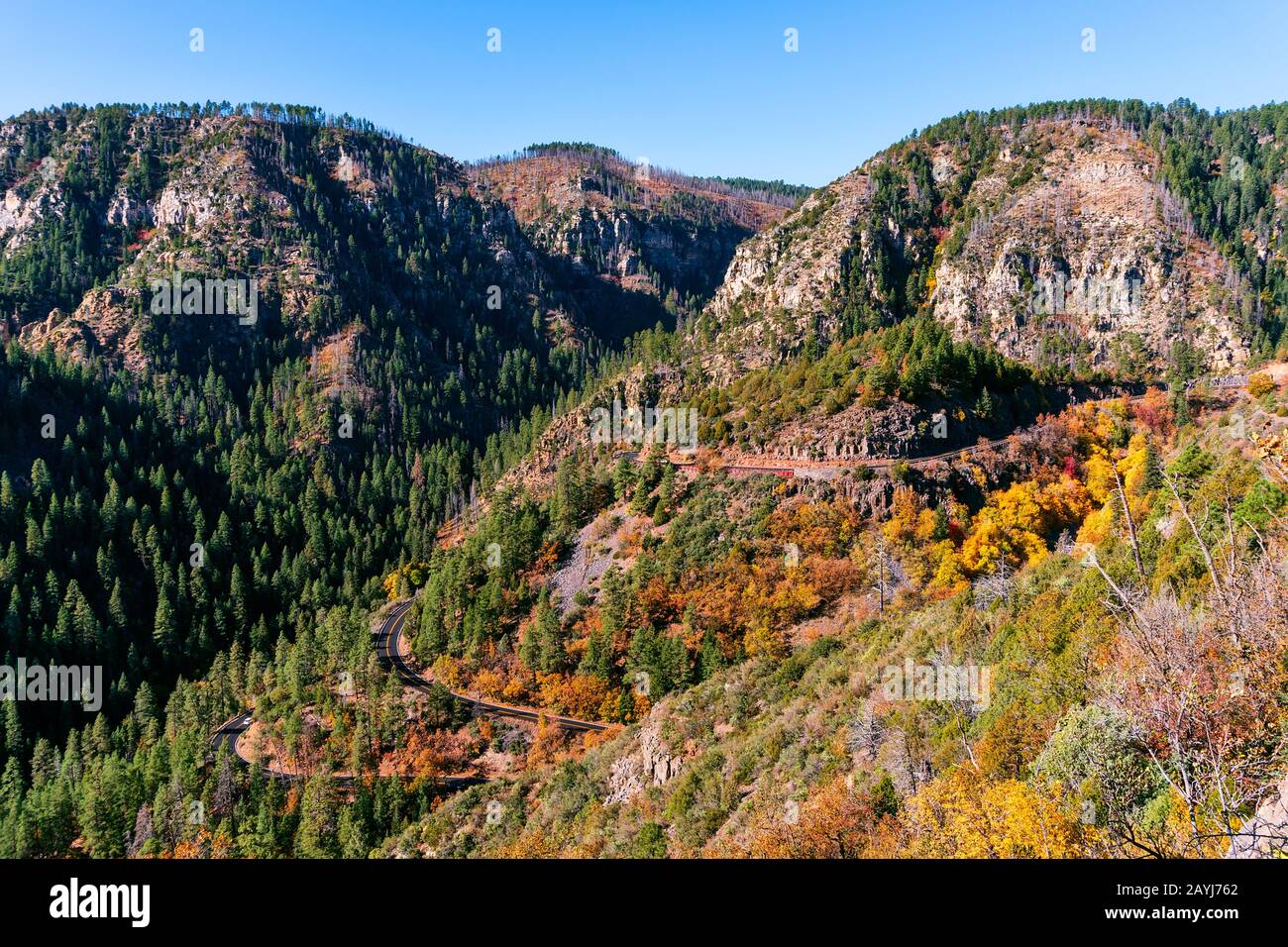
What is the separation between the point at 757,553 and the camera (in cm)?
6962

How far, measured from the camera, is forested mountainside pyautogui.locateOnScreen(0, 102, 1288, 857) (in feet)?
78.5

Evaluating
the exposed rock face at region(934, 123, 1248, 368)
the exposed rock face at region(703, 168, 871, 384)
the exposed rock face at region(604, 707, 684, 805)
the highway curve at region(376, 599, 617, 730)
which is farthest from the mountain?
the exposed rock face at region(604, 707, 684, 805)

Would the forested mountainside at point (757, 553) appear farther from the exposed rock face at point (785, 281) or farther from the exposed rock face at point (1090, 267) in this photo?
the exposed rock face at point (785, 281)

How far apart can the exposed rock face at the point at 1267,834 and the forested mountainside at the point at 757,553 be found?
14.8 inches

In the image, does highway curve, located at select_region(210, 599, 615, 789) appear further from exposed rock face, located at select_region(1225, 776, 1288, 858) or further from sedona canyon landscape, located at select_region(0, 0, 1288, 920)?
exposed rock face, located at select_region(1225, 776, 1288, 858)

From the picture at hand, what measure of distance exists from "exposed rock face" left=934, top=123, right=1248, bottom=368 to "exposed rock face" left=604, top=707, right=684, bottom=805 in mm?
117598

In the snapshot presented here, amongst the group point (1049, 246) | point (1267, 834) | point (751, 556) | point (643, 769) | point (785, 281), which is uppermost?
point (1049, 246)

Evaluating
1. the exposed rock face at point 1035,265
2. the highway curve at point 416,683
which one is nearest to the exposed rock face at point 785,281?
the exposed rock face at point 1035,265

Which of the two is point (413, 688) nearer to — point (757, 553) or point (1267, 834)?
point (757, 553)

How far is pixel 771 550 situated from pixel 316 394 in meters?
148

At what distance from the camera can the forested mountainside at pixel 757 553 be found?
23.9 metres

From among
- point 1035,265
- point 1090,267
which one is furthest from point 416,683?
point 1090,267

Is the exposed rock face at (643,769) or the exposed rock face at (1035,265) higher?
the exposed rock face at (1035,265)

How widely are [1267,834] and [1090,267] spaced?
157m
